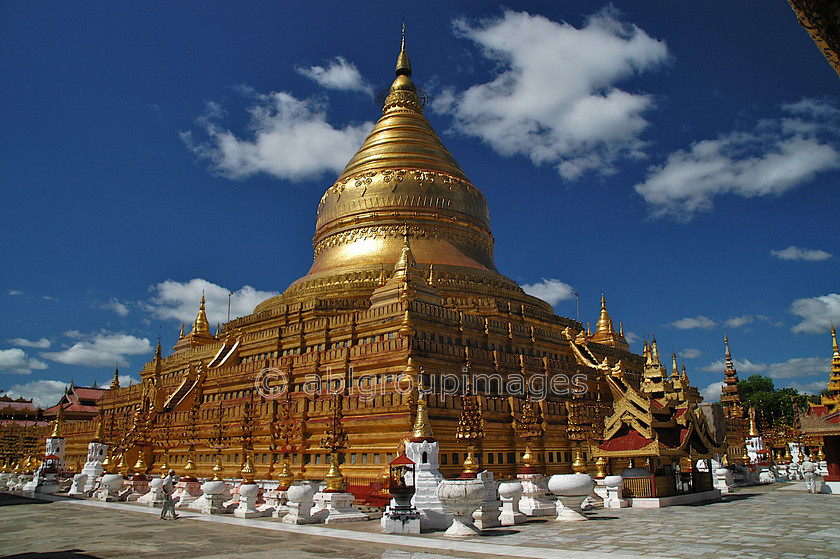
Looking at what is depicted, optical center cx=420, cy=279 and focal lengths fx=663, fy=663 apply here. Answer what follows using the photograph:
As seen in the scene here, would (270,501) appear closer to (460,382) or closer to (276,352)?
(460,382)

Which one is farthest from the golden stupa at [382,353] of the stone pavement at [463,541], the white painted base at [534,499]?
the stone pavement at [463,541]

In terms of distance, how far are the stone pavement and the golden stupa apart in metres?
4.80

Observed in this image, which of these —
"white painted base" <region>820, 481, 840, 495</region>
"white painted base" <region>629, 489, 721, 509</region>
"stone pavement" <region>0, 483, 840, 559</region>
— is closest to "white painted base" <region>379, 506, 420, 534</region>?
"stone pavement" <region>0, 483, 840, 559</region>

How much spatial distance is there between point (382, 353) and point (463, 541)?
13.4 meters

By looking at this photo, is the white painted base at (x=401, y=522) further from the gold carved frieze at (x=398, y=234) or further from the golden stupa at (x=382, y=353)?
the gold carved frieze at (x=398, y=234)

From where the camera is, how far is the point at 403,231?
40406 mm

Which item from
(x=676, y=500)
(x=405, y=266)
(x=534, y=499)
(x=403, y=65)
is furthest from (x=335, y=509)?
(x=403, y=65)

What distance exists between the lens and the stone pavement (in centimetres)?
1262

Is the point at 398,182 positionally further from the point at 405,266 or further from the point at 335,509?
the point at 335,509

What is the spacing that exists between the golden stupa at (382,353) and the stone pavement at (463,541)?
480cm

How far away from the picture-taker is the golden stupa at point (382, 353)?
26.7m

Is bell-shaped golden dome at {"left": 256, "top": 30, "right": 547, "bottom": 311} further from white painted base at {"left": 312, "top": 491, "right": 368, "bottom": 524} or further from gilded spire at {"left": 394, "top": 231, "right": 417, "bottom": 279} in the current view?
white painted base at {"left": 312, "top": 491, "right": 368, "bottom": 524}

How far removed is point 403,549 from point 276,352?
22.2 m

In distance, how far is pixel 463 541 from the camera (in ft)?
48.1
